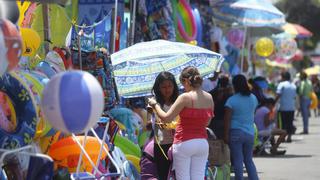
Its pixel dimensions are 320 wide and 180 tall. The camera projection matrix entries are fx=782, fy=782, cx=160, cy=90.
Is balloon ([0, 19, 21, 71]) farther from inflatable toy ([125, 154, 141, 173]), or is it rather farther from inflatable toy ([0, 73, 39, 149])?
inflatable toy ([125, 154, 141, 173])

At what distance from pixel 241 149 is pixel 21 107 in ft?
14.8

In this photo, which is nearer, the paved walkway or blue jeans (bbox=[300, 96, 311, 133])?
the paved walkway

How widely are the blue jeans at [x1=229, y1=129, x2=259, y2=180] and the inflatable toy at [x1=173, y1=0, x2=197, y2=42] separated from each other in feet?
10.8

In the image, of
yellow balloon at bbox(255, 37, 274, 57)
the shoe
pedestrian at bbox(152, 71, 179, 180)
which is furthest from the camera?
yellow balloon at bbox(255, 37, 274, 57)

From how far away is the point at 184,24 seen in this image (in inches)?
518

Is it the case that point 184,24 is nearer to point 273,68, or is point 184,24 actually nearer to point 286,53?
point 286,53

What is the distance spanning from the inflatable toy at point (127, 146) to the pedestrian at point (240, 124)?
1768 millimetres

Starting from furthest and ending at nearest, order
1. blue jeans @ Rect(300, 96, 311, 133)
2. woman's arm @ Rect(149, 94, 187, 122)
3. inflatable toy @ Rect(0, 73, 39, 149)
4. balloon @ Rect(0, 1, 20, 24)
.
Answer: blue jeans @ Rect(300, 96, 311, 133) < woman's arm @ Rect(149, 94, 187, 122) < inflatable toy @ Rect(0, 73, 39, 149) < balloon @ Rect(0, 1, 20, 24)

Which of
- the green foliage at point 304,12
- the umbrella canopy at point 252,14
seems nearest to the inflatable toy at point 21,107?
the umbrella canopy at point 252,14

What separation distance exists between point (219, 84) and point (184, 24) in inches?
71.2

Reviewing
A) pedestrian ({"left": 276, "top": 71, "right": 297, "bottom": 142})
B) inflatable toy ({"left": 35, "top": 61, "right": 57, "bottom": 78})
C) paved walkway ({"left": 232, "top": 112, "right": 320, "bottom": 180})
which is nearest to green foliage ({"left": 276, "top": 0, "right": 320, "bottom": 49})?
paved walkway ({"left": 232, "top": 112, "right": 320, "bottom": 180})

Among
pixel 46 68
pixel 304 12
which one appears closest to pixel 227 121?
pixel 46 68

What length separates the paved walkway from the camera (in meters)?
12.3

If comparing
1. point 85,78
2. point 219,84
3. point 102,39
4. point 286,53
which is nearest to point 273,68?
point 286,53
